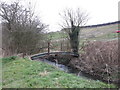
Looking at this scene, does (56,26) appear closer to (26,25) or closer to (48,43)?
(48,43)

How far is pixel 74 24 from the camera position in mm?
14758

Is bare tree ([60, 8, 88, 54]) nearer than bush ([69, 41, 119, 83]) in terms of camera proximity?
No

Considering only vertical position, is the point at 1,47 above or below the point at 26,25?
below

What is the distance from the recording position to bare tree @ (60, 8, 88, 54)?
48.2 feet

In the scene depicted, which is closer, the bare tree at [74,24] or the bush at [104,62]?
the bush at [104,62]

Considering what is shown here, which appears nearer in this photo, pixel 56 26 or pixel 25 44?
pixel 25 44

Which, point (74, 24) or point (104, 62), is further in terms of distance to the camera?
point (74, 24)

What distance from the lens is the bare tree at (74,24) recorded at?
14.7 metres

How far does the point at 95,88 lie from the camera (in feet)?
16.8

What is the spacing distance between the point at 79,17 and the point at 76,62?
5.39m

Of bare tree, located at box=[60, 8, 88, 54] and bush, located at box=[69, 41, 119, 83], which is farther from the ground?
bare tree, located at box=[60, 8, 88, 54]

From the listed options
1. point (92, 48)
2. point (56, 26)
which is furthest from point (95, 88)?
point (56, 26)

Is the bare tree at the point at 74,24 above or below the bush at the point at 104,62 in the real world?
above

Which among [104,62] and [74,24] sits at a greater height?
[74,24]
